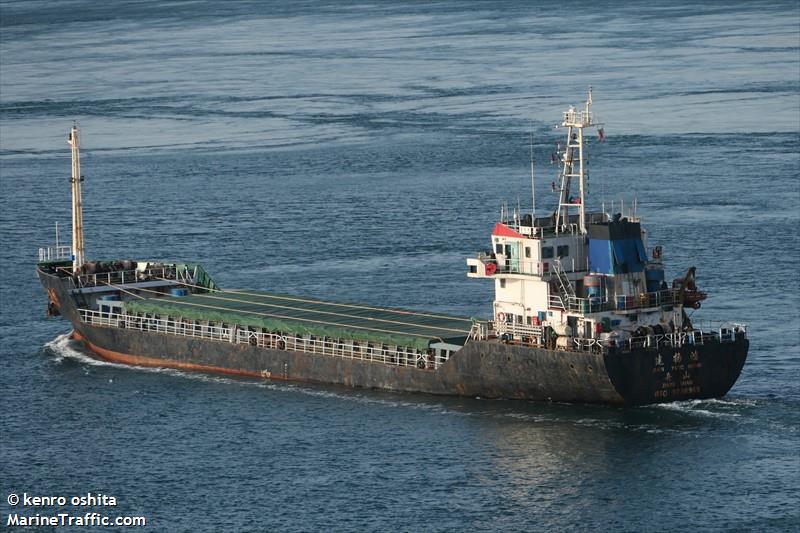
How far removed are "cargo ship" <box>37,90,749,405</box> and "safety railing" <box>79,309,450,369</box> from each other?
0.31 ft

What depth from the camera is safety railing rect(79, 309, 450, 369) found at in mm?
90562

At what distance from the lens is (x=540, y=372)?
84.8 m

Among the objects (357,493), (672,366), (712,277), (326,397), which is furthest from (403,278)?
(357,493)

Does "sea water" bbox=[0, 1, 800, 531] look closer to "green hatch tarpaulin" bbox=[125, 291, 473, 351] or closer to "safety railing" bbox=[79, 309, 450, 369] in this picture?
"safety railing" bbox=[79, 309, 450, 369]

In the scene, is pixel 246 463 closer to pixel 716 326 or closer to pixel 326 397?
pixel 326 397

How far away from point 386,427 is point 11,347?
3049cm

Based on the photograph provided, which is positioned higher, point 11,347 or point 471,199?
point 471,199

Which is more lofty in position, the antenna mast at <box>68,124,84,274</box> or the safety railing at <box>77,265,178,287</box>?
the antenna mast at <box>68,124,84,274</box>

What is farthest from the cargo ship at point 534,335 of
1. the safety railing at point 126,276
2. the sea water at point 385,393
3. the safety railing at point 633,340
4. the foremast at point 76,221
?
the foremast at point 76,221

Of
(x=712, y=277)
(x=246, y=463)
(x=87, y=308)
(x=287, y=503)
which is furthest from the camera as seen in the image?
A: (x=712, y=277)

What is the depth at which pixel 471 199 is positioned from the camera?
15012 centimetres

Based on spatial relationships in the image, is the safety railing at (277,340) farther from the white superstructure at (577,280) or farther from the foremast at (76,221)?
the foremast at (76,221)

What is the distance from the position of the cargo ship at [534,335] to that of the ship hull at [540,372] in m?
0.05

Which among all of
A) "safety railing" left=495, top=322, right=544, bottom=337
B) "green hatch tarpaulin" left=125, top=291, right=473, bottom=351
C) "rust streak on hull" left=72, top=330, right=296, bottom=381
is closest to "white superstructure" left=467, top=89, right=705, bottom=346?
"safety railing" left=495, top=322, right=544, bottom=337
